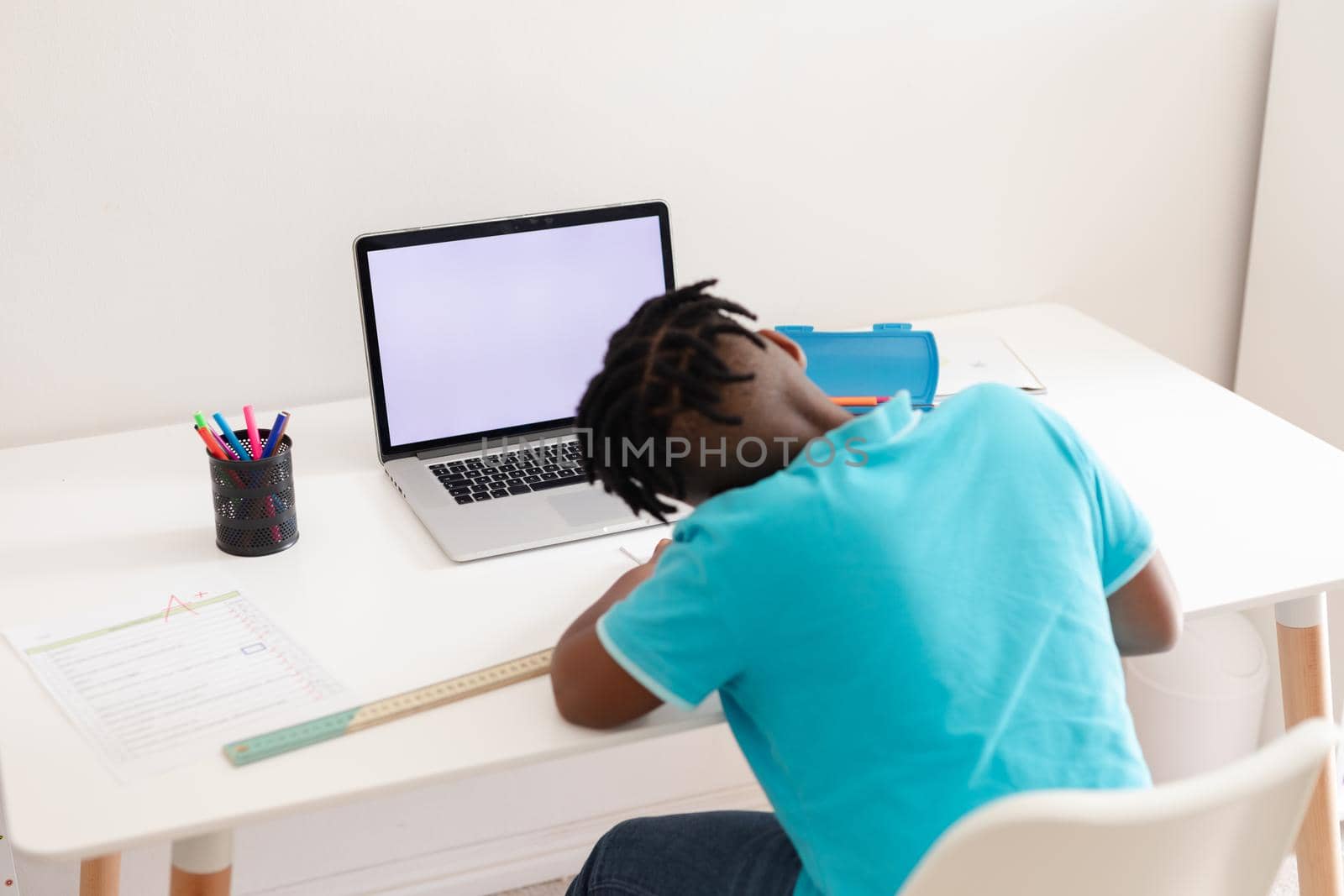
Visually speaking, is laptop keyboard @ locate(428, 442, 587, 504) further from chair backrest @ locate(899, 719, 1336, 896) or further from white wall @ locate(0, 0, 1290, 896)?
chair backrest @ locate(899, 719, 1336, 896)

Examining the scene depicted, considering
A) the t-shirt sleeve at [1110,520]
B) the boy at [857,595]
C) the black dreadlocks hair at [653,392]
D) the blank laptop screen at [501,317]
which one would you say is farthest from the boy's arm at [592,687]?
Result: the blank laptop screen at [501,317]

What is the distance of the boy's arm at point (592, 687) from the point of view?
952mm

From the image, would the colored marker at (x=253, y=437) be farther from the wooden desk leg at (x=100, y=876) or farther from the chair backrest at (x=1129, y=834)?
the chair backrest at (x=1129, y=834)

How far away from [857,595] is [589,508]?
1.73 ft

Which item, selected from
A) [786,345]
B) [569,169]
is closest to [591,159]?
[569,169]

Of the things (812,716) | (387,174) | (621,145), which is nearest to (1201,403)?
(621,145)

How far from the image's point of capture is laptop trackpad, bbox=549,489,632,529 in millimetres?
1316

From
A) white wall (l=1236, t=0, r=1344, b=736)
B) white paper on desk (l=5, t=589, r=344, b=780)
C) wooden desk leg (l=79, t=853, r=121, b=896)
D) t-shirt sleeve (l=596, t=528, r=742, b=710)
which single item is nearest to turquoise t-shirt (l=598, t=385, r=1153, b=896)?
t-shirt sleeve (l=596, t=528, r=742, b=710)

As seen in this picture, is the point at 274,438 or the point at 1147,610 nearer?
the point at 1147,610

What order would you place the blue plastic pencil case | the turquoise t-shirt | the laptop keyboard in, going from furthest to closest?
the blue plastic pencil case → the laptop keyboard → the turquoise t-shirt

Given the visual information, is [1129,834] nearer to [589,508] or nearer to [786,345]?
[786,345]

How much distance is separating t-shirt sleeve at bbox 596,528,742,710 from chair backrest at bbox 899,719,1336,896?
0.20 m

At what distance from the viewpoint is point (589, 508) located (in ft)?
4.40

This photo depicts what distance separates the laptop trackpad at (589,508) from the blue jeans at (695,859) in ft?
0.95
